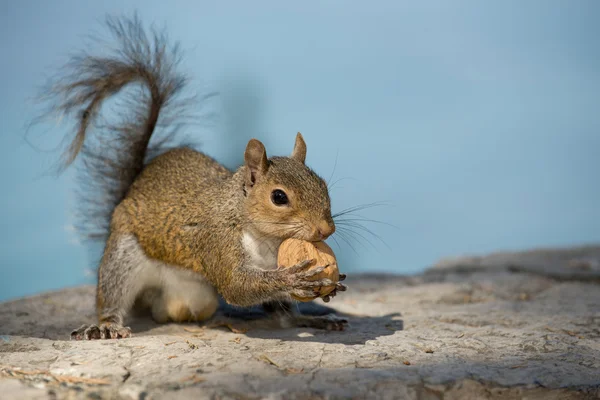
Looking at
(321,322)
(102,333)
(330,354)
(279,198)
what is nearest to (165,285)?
(102,333)

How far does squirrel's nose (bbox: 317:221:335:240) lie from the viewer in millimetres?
2938

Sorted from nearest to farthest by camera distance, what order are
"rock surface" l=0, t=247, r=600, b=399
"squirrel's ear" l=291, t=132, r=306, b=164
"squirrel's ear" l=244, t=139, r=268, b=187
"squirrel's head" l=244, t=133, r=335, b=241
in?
"rock surface" l=0, t=247, r=600, b=399 < "squirrel's head" l=244, t=133, r=335, b=241 < "squirrel's ear" l=244, t=139, r=268, b=187 < "squirrel's ear" l=291, t=132, r=306, b=164

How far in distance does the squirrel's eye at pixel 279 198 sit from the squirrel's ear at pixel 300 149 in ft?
1.78

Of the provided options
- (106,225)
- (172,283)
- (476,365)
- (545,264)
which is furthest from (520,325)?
(545,264)

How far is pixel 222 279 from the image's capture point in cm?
329

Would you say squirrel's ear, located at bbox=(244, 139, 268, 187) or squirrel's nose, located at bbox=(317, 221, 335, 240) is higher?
squirrel's ear, located at bbox=(244, 139, 268, 187)

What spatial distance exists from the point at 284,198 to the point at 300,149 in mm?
622

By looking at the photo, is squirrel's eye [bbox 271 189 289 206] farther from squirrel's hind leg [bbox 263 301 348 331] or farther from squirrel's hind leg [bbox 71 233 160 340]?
squirrel's hind leg [bbox 71 233 160 340]

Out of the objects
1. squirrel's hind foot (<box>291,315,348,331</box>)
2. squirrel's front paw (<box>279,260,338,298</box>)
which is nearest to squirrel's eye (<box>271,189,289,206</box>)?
squirrel's front paw (<box>279,260,338,298</box>)

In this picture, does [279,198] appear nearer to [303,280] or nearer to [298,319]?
[303,280]

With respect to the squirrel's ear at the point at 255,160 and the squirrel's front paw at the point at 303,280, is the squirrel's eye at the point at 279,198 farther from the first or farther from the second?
the squirrel's front paw at the point at 303,280

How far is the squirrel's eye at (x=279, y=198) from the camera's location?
3.04m

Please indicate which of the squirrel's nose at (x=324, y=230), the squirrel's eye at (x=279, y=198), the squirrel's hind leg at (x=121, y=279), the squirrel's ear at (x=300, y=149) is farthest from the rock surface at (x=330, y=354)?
the squirrel's ear at (x=300, y=149)

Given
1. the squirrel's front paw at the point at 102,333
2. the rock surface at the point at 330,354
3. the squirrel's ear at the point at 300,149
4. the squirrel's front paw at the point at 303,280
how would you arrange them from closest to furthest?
the rock surface at the point at 330,354 < the squirrel's front paw at the point at 303,280 < the squirrel's front paw at the point at 102,333 < the squirrel's ear at the point at 300,149
